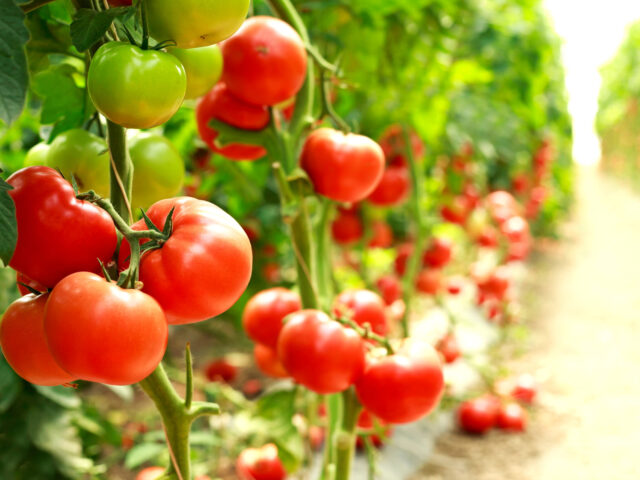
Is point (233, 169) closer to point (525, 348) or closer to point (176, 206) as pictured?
point (176, 206)

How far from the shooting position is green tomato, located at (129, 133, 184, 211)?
1.91 feet

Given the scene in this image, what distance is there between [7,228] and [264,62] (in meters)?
0.36

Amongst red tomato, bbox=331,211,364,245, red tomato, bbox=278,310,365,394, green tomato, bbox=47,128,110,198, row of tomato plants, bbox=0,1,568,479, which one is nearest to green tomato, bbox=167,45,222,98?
row of tomato plants, bbox=0,1,568,479

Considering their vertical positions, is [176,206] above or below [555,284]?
above

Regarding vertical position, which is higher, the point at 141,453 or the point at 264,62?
the point at 264,62

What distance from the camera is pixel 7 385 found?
883mm

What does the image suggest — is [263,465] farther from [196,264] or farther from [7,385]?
[196,264]

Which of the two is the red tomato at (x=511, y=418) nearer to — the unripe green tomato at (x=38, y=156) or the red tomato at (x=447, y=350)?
the red tomato at (x=447, y=350)

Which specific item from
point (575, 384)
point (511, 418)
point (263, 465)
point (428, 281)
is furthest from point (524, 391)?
point (263, 465)

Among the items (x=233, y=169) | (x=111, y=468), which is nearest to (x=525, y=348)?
(x=111, y=468)

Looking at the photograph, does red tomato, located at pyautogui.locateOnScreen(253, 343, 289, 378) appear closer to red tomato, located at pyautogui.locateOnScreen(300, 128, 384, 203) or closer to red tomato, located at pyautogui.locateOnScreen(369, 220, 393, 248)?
red tomato, located at pyautogui.locateOnScreen(300, 128, 384, 203)

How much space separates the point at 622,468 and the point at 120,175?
2.08m

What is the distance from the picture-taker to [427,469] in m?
2.00

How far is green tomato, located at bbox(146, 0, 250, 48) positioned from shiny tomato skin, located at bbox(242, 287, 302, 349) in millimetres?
492
